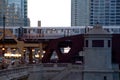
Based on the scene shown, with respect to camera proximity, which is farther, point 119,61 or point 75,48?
point 75,48

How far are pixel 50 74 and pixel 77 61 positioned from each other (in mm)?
9281

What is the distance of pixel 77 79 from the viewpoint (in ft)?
205

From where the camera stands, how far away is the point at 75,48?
71.9m

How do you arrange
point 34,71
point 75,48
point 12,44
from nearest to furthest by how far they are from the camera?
point 34,71
point 75,48
point 12,44

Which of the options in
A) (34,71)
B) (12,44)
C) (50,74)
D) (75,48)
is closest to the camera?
(34,71)

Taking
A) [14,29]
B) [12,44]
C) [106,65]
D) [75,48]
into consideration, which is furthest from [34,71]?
[14,29]

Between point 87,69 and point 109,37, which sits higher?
point 109,37

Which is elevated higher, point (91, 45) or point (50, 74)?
point (91, 45)

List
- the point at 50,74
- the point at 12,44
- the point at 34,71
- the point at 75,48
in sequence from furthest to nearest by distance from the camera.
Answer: the point at 12,44, the point at 75,48, the point at 50,74, the point at 34,71

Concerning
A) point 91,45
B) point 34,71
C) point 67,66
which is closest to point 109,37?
point 91,45

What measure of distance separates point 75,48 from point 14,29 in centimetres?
3390

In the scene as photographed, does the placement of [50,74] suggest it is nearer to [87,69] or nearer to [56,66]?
[56,66]

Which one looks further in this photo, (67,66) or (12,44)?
(12,44)

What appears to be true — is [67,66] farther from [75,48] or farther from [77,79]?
[75,48]
